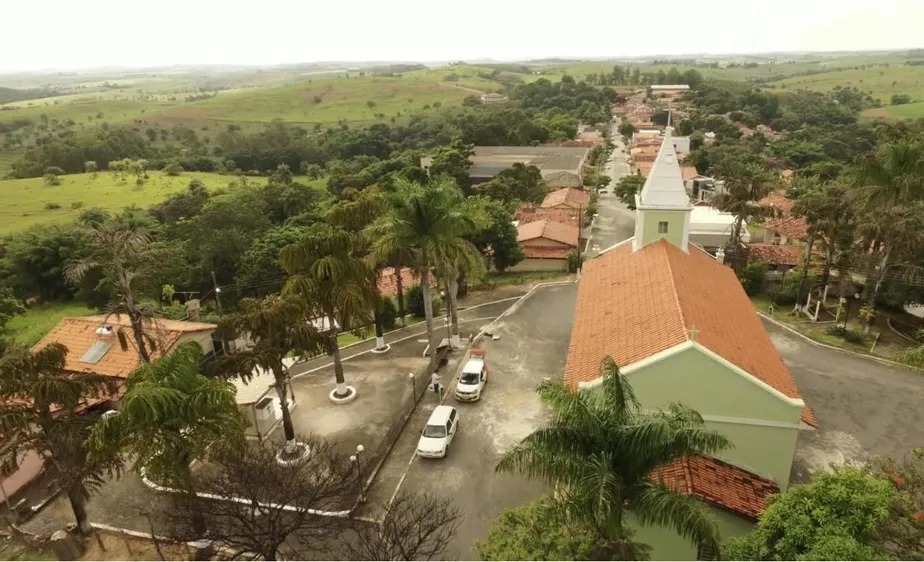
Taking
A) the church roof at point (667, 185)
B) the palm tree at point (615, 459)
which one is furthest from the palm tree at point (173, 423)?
the church roof at point (667, 185)

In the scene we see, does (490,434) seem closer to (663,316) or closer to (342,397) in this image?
(342,397)

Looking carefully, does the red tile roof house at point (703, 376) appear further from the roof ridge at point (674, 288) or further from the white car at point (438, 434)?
the white car at point (438, 434)

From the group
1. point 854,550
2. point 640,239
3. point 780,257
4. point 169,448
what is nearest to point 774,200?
point 780,257

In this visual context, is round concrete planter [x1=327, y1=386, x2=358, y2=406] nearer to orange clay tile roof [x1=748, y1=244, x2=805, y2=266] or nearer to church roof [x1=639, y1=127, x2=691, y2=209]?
church roof [x1=639, y1=127, x2=691, y2=209]

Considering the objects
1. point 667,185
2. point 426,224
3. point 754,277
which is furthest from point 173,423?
point 754,277

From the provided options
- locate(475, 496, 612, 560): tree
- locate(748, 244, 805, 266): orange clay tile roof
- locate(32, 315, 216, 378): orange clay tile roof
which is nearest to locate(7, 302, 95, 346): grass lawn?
locate(32, 315, 216, 378): orange clay tile roof

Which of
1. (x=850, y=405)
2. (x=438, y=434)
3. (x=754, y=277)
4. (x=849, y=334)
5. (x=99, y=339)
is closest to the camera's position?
(x=438, y=434)
